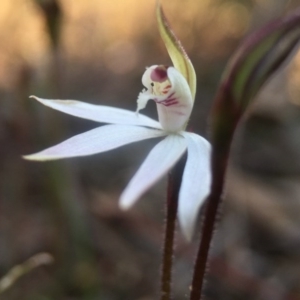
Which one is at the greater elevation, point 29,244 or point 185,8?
point 185,8

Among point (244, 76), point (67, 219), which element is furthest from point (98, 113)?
point (67, 219)

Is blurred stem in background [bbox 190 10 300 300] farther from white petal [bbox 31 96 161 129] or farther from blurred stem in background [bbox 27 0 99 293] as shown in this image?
blurred stem in background [bbox 27 0 99 293]

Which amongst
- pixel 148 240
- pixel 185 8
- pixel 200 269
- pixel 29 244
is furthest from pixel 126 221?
pixel 185 8

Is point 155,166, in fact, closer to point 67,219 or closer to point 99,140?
point 99,140

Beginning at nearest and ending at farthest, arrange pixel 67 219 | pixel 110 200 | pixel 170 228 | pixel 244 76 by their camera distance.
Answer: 1. pixel 244 76
2. pixel 170 228
3. pixel 67 219
4. pixel 110 200

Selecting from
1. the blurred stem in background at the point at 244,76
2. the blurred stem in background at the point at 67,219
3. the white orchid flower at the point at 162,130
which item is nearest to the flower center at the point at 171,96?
the white orchid flower at the point at 162,130

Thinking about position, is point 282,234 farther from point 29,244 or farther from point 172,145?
point 172,145
